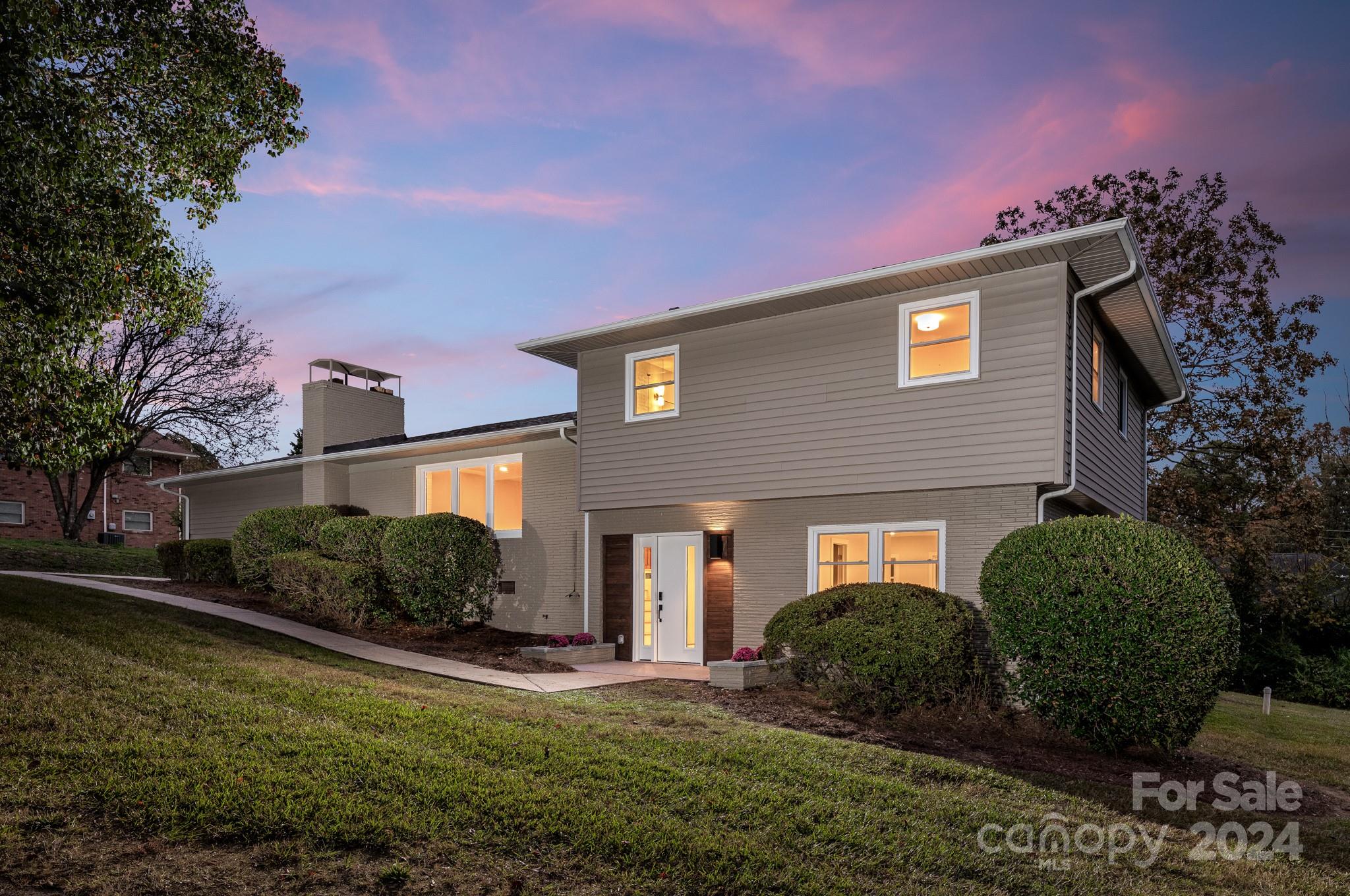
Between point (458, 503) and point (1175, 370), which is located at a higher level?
point (1175, 370)

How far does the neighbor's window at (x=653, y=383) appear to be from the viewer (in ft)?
44.5

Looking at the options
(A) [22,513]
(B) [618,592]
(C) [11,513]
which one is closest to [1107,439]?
(B) [618,592]

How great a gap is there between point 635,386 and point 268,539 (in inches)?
316

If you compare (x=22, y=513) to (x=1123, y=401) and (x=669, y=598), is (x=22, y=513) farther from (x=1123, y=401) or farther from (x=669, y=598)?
(x=1123, y=401)

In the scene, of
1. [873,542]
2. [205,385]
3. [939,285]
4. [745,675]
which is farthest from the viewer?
[205,385]

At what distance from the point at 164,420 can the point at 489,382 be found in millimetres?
9764

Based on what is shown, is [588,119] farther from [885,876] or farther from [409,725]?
[885,876]

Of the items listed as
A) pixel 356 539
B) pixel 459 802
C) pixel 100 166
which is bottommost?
pixel 459 802

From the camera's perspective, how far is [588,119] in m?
15.5

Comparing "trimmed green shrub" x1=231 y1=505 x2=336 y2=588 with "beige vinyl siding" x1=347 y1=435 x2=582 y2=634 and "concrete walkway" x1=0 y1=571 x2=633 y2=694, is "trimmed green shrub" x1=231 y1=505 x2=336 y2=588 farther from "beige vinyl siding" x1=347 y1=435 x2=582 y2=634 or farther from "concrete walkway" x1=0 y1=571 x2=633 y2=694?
"beige vinyl siding" x1=347 y1=435 x2=582 y2=634

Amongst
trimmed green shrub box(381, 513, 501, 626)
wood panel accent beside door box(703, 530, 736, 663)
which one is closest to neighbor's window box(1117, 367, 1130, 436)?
wood panel accent beside door box(703, 530, 736, 663)

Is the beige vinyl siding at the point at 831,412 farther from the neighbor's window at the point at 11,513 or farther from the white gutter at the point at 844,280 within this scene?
the neighbor's window at the point at 11,513

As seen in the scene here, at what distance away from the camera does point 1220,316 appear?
22.8 metres

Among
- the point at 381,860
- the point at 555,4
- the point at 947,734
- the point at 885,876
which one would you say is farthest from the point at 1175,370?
the point at 381,860
